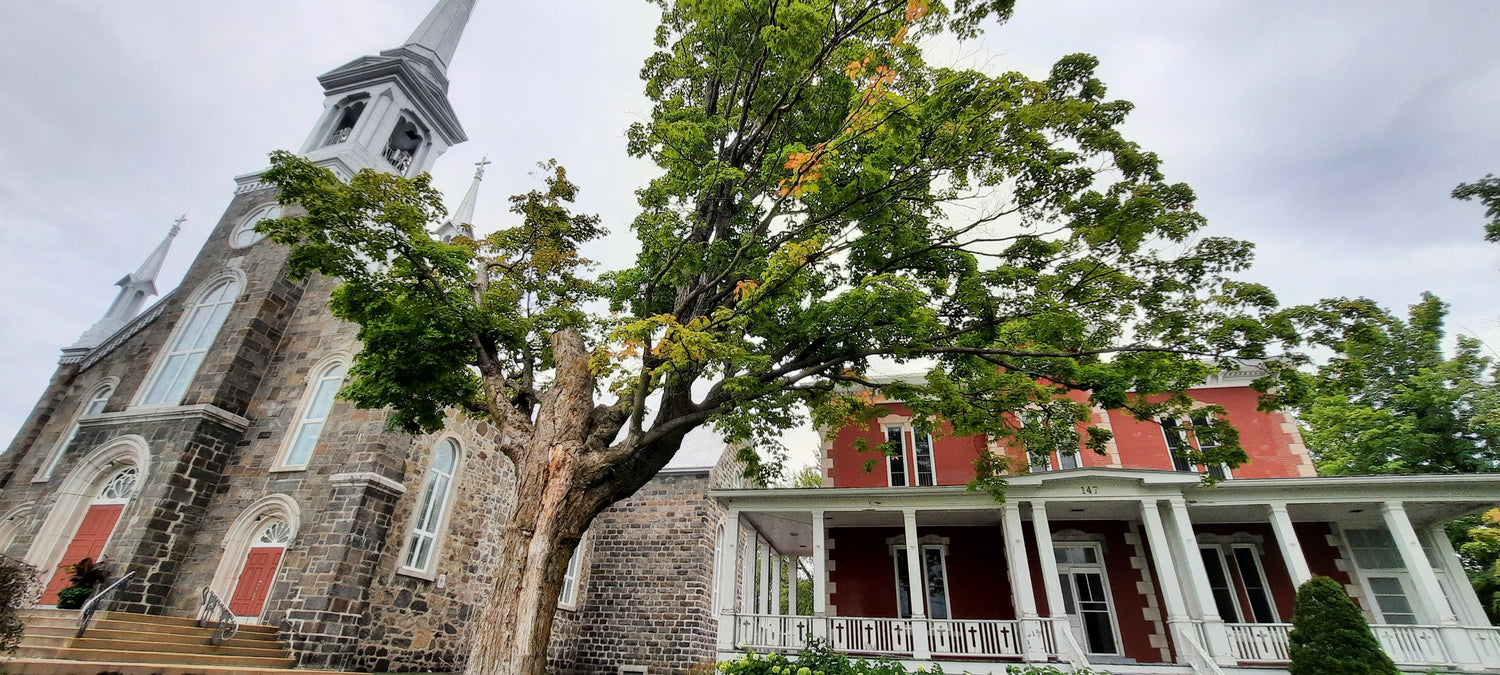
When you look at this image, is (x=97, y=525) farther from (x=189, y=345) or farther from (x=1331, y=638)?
(x=1331, y=638)

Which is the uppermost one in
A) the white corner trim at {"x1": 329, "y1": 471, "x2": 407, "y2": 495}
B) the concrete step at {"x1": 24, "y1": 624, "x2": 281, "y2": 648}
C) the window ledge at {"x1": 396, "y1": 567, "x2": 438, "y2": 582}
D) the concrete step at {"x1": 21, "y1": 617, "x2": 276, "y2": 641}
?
the white corner trim at {"x1": 329, "y1": 471, "x2": 407, "y2": 495}

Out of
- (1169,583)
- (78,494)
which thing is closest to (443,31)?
(78,494)

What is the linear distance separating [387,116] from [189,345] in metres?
9.64

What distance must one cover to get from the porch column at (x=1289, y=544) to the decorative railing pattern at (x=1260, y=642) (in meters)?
0.89

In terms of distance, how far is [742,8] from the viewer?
7.42 m

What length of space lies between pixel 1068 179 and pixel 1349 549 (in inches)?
437

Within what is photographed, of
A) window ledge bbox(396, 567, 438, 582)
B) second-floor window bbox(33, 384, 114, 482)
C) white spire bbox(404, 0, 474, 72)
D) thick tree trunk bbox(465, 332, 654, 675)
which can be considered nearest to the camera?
thick tree trunk bbox(465, 332, 654, 675)

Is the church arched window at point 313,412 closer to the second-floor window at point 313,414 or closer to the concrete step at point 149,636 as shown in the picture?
the second-floor window at point 313,414

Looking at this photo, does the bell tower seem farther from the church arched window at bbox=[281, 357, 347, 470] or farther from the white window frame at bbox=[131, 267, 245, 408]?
the church arched window at bbox=[281, 357, 347, 470]

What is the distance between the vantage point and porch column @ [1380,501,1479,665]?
917cm

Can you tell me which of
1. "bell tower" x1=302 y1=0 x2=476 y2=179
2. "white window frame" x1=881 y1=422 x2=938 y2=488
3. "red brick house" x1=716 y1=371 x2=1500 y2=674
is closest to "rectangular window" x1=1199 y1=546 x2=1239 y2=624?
"red brick house" x1=716 y1=371 x2=1500 y2=674

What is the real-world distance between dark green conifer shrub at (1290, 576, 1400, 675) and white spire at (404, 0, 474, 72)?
29.6 m

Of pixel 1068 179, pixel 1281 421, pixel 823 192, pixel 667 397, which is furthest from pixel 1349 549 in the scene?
pixel 667 397

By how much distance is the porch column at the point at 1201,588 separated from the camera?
31.9ft
